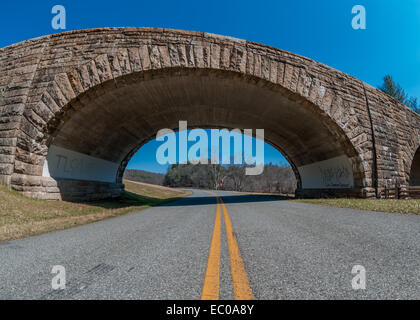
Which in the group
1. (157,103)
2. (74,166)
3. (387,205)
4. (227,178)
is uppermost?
(157,103)

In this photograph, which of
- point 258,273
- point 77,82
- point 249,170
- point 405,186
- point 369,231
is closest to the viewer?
point 258,273

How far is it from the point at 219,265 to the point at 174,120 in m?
13.7

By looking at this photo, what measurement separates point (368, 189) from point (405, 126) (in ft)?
21.8

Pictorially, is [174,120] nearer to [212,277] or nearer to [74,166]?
[74,166]

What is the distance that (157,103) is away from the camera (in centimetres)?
1196

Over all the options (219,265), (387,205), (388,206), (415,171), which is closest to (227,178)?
(415,171)

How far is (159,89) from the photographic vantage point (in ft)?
35.4

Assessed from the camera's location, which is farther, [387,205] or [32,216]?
[387,205]

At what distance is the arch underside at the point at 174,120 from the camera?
32.6 feet

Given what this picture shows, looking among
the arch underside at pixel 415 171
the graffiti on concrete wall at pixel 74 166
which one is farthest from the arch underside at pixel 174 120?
the arch underside at pixel 415 171

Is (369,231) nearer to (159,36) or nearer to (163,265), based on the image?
(163,265)

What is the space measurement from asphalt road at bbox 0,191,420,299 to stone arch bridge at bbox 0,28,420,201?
7.38 m

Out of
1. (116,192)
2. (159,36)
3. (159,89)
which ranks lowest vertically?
(116,192)
